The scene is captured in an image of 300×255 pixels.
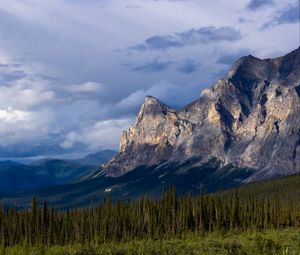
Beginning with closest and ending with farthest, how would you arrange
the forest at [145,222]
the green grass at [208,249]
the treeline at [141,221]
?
the green grass at [208,249] → the forest at [145,222] → the treeline at [141,221]

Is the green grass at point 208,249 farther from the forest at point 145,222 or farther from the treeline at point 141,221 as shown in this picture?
the treeline at point 141,221

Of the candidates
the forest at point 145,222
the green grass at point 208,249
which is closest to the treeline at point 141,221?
the forest at point 145,222

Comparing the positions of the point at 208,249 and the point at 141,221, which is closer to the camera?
the point at 208,249

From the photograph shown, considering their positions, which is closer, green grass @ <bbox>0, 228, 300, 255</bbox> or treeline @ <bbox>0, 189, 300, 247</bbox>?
green grass @ <bbox>0, 228, 300, 255</bbox>

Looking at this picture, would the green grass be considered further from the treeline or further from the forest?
the treeline

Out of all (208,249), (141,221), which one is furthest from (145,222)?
(208,249)

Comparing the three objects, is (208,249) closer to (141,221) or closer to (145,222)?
(141,221)

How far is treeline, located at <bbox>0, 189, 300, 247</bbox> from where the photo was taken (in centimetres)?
15262

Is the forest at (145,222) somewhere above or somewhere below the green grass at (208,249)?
above

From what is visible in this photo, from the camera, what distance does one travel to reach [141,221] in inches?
6516

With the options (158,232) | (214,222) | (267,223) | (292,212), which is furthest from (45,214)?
(292,212)

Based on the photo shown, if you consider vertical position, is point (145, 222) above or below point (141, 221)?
below

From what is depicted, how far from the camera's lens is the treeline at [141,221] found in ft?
501

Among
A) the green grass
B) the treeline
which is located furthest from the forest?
the green grass
